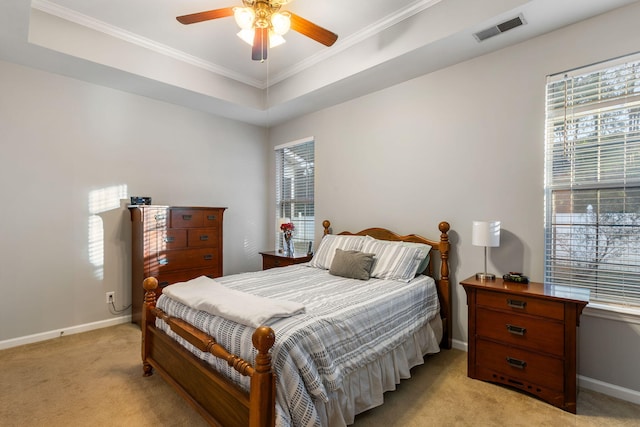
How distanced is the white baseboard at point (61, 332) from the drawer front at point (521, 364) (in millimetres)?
3691

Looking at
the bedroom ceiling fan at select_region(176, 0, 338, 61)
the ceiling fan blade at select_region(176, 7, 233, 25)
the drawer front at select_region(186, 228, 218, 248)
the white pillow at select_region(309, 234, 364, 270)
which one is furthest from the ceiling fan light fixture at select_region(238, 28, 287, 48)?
the drawer front at select_region(186, 228, 218, 248)

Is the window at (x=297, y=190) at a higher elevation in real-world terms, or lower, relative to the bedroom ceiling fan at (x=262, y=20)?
lower

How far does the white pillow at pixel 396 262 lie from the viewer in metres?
2.75

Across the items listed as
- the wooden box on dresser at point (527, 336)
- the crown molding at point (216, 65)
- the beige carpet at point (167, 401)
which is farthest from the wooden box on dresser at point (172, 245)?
the wooden box on dresser at point (527, 336)

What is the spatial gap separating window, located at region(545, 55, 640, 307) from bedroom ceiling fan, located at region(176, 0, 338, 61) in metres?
1.92

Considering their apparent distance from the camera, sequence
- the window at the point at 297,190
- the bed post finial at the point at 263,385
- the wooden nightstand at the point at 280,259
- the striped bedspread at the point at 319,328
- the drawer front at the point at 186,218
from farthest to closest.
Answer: the window at the point at 297,190
the wooden nightstand at the point at 280,259
the drawer front at the point at 186,218
the striped bedspread at the point at 319,328
the bed post finial at the point at 263,385

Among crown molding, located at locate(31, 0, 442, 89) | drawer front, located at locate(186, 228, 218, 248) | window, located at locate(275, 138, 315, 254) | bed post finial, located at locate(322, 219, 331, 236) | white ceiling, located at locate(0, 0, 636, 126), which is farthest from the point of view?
window, located at locate(275, 138, 315, 254)

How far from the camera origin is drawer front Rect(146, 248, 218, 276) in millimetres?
3342

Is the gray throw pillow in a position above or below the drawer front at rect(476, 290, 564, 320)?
above

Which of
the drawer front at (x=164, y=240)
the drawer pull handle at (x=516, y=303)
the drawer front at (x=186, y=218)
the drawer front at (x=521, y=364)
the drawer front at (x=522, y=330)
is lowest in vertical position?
the drawer front at (x=521, y=364)

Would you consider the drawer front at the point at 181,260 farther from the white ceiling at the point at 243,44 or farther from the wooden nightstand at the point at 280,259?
the white ceiling at the point at 243,44

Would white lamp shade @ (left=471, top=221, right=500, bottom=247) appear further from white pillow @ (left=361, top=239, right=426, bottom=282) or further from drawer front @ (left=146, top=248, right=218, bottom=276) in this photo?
drawer front @ (left=146, top=248, right=218, bottom=276)

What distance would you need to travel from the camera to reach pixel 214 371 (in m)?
1.70

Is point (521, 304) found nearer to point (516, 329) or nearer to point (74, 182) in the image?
point (516, 329)
